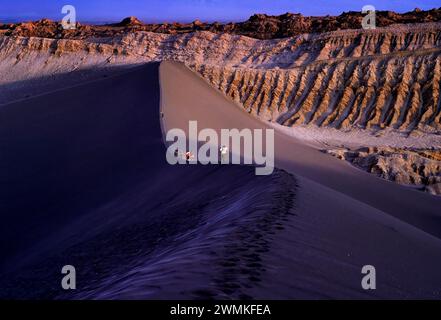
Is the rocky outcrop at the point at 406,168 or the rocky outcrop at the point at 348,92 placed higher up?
the rocky outcrop at the point at 348,92

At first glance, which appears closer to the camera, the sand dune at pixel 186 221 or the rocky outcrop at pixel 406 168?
the sand dune at pixel 186 221

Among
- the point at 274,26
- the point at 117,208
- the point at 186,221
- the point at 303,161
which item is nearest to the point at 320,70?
the point at 303,161

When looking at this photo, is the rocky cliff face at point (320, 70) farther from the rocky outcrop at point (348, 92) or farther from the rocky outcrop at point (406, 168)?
the rocky outcrop at point (406, 168)

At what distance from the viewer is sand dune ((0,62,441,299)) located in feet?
11.4

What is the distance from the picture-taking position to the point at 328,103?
92.5 ft

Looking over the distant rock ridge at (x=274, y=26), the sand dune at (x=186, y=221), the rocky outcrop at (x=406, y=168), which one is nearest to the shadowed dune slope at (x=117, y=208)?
the sand dune at (x=186, y=221)

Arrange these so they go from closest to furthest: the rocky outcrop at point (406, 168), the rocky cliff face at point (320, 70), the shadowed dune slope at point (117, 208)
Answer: the shadowed dune slope at point (117, 208) < the rocky outcrop at point (406, 168) < the rocky cliff face at point (320, 70)

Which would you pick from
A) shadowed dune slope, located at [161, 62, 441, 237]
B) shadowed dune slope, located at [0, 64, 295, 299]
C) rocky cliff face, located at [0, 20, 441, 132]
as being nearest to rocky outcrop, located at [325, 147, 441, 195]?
shadowed dune slope, located at [161, 62, 441, 237]

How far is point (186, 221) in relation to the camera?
19.6 feet

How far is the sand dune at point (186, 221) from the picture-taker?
11.4 ft

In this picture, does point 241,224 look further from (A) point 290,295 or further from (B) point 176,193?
(B) point 176,193

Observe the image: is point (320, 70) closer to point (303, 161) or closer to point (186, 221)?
point (303, 161)

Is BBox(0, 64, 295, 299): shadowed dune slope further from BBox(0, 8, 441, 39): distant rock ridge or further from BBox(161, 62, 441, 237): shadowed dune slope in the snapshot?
BBox(0, 8, 441, 39): distant rock ridge
